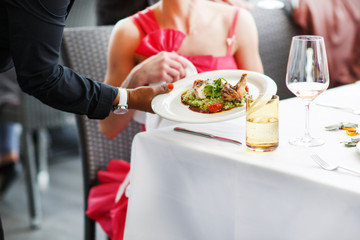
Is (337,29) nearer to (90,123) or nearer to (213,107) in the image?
(90,123)

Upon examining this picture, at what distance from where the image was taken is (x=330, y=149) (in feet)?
3.20

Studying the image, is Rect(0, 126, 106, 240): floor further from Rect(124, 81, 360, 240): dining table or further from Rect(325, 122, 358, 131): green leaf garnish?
Rect(325, 122, 358, 131): green leaf garnish

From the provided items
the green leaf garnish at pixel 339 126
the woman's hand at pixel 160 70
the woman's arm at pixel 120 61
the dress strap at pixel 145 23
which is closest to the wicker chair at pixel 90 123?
the woman's arm at pixel 120 61

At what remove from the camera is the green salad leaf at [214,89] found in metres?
1.14

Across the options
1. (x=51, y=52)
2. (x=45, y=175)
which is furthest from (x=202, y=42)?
(x=45, y=175)

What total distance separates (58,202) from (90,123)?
1342 mm

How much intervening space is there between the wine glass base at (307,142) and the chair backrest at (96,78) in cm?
86

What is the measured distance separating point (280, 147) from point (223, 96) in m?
0.21

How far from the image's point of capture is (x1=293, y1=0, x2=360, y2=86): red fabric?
2316 millimetres

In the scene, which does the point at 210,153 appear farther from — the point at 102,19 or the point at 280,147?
the point at 102,19

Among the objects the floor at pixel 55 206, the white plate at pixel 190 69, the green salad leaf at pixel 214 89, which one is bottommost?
the floor at pixel 55 206

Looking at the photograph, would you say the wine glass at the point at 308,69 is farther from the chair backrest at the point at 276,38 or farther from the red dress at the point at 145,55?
the chair backrest at the point at 276,38

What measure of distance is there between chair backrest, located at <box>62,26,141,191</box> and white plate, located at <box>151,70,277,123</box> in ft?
1.82

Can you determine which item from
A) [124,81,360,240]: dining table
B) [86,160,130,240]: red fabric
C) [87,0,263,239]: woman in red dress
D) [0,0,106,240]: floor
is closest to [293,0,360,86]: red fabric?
[87,0,263,239]: woman in red dress
